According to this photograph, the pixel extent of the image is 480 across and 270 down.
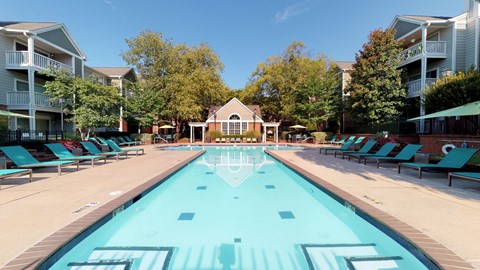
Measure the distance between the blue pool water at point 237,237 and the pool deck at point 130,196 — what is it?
0.43 metres

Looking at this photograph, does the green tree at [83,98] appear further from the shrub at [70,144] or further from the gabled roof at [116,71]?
the gabled roof at [116,71]

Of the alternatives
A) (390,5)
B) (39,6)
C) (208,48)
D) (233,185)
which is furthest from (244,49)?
(233,185)

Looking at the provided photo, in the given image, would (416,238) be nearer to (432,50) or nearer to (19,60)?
(432,50)

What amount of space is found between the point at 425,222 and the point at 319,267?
1954 millimetres

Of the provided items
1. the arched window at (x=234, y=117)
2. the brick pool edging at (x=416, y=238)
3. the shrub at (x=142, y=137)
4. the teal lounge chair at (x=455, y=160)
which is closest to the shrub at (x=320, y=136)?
the arched window at (x=234, y=117)

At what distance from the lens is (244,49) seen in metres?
38.6

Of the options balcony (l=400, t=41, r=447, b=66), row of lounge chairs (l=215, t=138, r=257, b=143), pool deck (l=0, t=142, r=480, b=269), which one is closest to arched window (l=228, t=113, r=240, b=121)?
row of lounge chairs (l=215, t=138, r=257, b=143)

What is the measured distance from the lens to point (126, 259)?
3529 millimetres

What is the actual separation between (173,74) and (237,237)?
99.2 feet

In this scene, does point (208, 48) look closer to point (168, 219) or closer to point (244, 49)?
point (244, 49)

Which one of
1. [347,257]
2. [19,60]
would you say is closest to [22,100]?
[19,60]

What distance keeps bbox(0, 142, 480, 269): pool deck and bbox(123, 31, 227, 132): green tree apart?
22776mm

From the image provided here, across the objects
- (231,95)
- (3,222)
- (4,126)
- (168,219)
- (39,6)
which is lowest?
(168,219)

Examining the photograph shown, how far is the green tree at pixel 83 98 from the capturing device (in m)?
17.2
